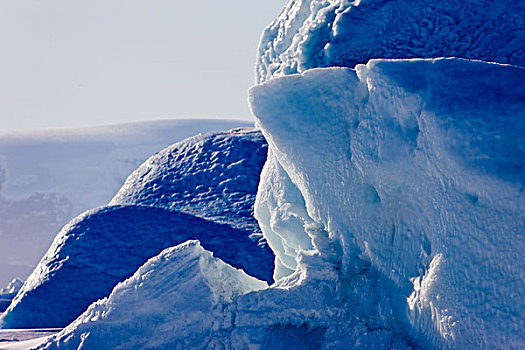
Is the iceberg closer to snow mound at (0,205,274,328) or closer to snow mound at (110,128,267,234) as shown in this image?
snow mound at (0,205,274,328)

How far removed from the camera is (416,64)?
234 cm

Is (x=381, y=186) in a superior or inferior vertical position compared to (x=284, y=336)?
superior

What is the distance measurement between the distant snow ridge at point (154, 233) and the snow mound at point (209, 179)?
0.03 feet

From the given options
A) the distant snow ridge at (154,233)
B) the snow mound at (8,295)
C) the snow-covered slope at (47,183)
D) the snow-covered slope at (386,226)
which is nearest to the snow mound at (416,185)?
the snow-covered slope at (386,226)

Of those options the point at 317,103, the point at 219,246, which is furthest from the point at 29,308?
the point at 317,103

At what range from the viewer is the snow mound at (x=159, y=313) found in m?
2.63

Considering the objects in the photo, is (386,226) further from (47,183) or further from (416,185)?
(47,183)

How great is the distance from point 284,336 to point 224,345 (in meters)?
0.25

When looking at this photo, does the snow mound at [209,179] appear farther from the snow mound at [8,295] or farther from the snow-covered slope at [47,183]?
the snow-covered slope at [47,183]

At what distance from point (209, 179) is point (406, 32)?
12.9 feet

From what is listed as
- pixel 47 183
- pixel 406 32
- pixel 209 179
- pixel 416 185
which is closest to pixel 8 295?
pixel 209 179

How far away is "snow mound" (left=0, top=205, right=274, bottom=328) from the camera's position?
598cm

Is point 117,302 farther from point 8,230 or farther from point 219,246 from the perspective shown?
point 8,230

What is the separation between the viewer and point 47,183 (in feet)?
56.2
